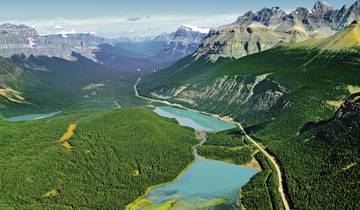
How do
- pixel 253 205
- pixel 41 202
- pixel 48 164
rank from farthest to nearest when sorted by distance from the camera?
pixel 48 164 → pixel 41 202 → pixel 253 205

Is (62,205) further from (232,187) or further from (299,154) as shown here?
(299,154)

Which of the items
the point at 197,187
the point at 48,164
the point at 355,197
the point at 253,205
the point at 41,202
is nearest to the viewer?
the point at 355,197

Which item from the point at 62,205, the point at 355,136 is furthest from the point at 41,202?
the point at 355,136

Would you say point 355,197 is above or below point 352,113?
below

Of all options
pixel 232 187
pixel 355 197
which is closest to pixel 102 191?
pixel 232 187

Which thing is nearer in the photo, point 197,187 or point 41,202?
point 41,202

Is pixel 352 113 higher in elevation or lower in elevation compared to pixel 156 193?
higher

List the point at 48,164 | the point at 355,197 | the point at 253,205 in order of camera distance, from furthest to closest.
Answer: the point at 48,164, the point at 253,205, the point at 355,197

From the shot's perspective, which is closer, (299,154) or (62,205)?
(62,205)

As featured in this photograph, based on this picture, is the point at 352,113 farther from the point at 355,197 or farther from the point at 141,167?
the point at 141,167
